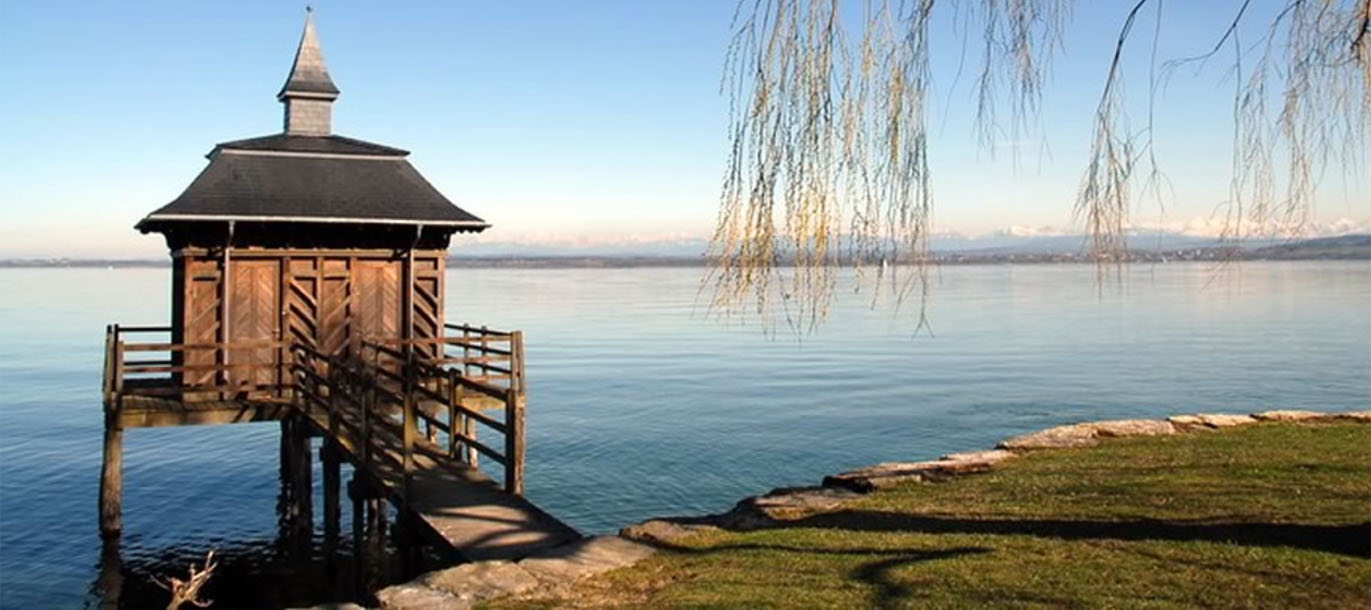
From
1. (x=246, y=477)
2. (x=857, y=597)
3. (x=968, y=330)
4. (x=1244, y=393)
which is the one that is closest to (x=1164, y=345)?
(x=968, y=330)

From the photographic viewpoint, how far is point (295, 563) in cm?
1925

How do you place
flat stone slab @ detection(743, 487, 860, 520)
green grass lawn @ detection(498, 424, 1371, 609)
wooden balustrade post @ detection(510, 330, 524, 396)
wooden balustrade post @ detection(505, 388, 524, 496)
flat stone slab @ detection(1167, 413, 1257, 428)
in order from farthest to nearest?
flat stone slab @ detection(1167, 413, 1257, 428) → wooden balustrade post @ detection(510, 330, 524, 396) → wooden balustrade post @ detection(505, 388, 524, 496) → flat stone slab @ detection(743, 487, 860, 520) → green grass lawn @ detection(498, 424, 1371, 609)

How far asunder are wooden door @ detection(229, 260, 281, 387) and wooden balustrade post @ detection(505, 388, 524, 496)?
7.25m

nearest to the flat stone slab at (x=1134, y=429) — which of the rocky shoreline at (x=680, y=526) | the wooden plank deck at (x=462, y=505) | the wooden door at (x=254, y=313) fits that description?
the rocky shoreline at (x=680, y=526)

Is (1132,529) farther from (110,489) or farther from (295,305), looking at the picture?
(110,489)

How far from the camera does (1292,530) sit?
9.24 meters

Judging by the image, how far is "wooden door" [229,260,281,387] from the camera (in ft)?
64.7

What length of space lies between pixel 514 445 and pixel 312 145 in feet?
37.9

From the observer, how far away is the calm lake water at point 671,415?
19734mm

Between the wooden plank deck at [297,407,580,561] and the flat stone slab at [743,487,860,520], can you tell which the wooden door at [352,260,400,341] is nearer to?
the wooden plank deck at [297,407,580,561]

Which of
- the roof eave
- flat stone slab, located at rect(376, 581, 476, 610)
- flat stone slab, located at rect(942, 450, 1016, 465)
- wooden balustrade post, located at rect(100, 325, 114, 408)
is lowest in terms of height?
flat stone slab, located at rect(376, 581, 476, 610)

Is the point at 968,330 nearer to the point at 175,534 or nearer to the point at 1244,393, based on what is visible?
the point at 1244,393

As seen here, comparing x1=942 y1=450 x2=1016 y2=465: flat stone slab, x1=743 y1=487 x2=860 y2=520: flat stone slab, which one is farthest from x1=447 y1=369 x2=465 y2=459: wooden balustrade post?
x1=942 y1=450 x2=1016 y2=465: flat stone slab

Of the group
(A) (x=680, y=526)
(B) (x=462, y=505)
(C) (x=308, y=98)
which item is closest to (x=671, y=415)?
(C) (x=308, y=98)
